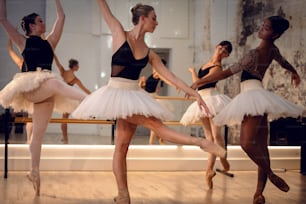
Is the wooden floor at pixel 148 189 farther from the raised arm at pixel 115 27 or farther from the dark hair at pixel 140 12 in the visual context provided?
the dark hair at pixel 140 12

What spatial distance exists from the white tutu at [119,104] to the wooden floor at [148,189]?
85 cm

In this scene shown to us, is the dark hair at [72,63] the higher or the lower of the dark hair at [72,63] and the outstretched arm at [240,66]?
the higher

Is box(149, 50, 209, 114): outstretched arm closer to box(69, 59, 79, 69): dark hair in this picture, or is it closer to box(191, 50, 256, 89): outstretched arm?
box(191, 50, 256, 89): outstretched arm

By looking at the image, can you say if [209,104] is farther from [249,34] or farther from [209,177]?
[249,34]

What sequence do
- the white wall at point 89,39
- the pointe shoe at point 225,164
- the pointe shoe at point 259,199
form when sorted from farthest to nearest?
the white wall at point 89,39 → the pointe shoe at point 225,164 → the pointe shoe at point 259,199

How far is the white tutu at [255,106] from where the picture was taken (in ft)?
10.9

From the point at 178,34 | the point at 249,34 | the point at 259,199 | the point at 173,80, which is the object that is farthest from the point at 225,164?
the point at 173,80

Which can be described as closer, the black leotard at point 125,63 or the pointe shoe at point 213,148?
the pointe shoe at point 213,148

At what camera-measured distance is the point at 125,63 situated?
9.80 feet

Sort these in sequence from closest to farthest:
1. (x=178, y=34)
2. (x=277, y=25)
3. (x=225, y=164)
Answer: (x=277, y=25) < (x=225, y=164) < (x=178, y=34)

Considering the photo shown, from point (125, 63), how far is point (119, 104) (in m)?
0.26

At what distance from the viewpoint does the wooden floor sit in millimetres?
3613

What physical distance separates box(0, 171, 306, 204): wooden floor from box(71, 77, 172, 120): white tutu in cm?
85

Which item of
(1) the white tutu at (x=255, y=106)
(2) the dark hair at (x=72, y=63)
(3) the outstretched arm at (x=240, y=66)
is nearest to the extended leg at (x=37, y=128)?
(3) the outstretched arm at (x=240, y=66)
